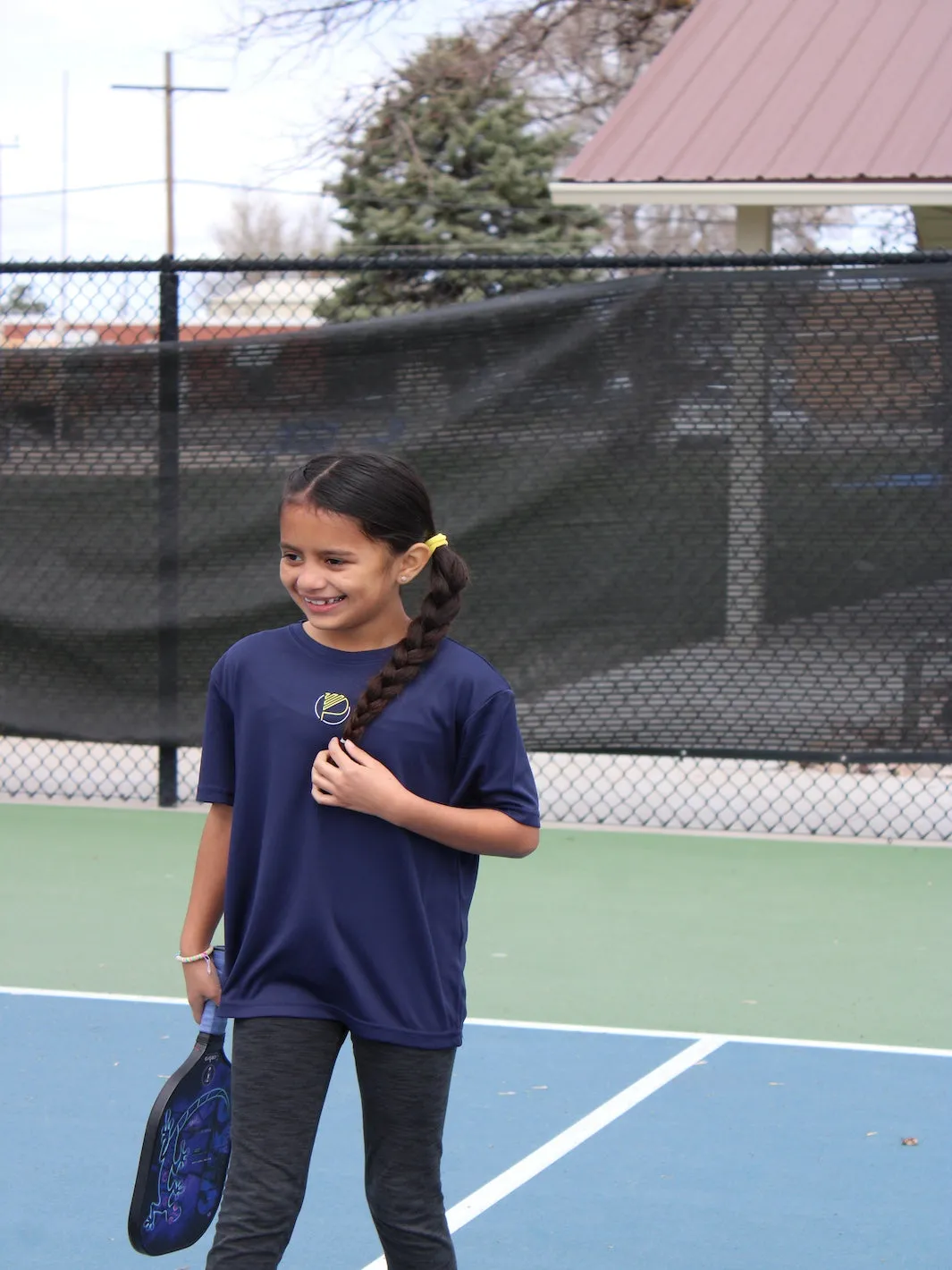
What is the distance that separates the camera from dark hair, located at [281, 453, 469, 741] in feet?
8.45

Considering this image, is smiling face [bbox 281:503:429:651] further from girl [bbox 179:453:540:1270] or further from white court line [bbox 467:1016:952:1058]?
white court line [bbox 467:1016:952:1058]

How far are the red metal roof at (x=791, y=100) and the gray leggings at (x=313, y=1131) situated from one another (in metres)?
7.90

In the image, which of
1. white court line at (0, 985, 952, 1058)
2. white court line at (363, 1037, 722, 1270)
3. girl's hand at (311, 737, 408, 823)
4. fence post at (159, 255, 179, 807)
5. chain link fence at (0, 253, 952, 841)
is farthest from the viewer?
fence post at (159, 255, 179, 807)

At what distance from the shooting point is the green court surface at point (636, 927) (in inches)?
205

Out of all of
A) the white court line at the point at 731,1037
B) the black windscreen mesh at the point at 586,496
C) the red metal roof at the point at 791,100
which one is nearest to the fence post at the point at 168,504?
the black windscreen mesh at the point at 586,496

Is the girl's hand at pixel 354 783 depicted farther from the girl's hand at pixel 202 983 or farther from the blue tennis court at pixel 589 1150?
the blue tennis court at pixel 589 1150

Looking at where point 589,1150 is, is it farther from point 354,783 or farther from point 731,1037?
point 354,783

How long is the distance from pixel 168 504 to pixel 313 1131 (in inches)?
212

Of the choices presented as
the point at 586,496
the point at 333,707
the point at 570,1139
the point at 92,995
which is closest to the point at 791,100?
the point at 586,496

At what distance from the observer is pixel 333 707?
2.61 metres

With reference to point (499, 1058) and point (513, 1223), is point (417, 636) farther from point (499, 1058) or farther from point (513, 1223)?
point (499, 1058)

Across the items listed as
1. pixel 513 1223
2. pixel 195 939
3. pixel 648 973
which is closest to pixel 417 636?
pixel 195 939

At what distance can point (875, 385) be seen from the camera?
6.96 meters

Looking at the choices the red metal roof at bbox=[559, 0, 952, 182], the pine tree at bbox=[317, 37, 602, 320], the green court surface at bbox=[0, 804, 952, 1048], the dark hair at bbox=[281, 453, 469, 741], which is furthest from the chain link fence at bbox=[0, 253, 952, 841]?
the pine tree at bbox=[317, 37, 602, 320]
